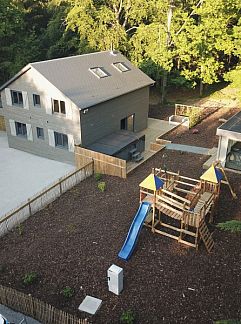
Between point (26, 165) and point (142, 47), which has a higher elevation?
point (142, 47)

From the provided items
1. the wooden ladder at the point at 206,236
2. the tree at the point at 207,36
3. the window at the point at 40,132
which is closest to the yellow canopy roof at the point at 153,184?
the wooden ladder at the point at 206,236

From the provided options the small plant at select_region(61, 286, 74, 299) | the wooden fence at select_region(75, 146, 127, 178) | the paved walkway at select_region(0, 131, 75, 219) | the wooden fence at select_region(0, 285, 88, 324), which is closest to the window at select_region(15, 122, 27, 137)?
the paved walkway at select_region(0, 131, 75, 219)

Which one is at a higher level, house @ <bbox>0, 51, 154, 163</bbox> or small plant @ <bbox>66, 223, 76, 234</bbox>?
house @ <bbox>0, 51, 154, 163</bbox>

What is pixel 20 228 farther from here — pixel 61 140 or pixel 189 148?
pixel 189 148

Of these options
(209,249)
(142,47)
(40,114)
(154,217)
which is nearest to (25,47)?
(142,47)

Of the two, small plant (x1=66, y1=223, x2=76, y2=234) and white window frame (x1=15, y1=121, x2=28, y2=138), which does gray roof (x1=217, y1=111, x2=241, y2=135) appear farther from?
white window frame (x1=15, y1=121, x2=28, y2=138)

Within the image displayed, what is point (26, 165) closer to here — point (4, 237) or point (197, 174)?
point (4, 237)
